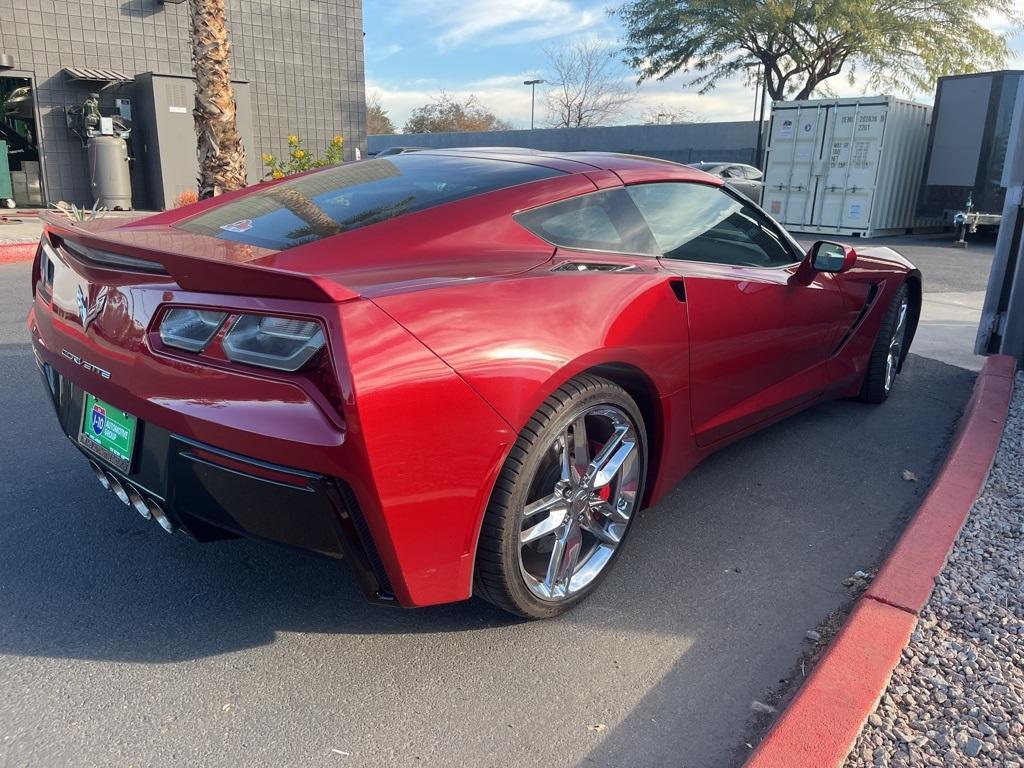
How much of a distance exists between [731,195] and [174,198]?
14.3 metres

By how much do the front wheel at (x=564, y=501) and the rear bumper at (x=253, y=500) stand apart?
1.21ft

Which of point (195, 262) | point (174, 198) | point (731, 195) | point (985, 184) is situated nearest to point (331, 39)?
point (174, 198)

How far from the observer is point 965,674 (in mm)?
2299

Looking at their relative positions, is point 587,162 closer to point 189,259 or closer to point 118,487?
point 189,259

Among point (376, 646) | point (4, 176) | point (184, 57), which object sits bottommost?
point (376, 646)

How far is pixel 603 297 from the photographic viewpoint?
258cm

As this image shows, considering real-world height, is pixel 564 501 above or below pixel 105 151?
below

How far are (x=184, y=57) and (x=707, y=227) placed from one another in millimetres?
15992

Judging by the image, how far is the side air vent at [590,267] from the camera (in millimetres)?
2596

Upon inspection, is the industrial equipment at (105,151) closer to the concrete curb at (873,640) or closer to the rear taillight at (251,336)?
the rear taillight at (251,336)

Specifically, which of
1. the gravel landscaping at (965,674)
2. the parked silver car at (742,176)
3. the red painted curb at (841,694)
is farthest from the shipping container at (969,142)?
the red painted curb at (841,694)

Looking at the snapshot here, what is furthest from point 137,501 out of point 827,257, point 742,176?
point 742,176

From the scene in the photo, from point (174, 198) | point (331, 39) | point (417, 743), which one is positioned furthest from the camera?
point (331, 39)

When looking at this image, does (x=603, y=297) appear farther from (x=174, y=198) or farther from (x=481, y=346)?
(x=174, y=198)
